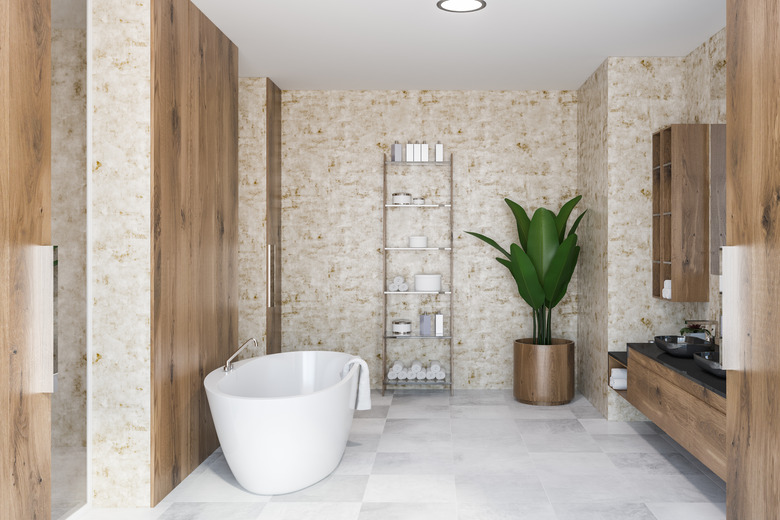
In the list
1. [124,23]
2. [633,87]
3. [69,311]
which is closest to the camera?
[124,23]

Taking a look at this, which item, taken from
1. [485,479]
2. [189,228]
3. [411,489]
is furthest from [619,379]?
[189,228]

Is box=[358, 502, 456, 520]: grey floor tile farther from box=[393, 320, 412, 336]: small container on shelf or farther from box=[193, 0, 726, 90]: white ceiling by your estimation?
box=[193, 0, 726, 90]: white ceiling

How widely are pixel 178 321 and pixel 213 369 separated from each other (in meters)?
0.66

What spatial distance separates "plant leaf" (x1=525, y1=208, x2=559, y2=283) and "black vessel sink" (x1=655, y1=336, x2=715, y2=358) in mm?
1177

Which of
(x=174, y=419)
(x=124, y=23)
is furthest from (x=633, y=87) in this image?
(x=174, y=419)

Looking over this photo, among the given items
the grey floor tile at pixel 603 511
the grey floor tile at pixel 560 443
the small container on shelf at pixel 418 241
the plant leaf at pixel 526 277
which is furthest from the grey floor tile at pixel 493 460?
the small container on shelf at pixel 418 241

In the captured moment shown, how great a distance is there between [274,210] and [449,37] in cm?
212

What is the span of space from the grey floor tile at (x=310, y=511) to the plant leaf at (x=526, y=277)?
2.43 m

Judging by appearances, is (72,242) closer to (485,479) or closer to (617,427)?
(485,479)

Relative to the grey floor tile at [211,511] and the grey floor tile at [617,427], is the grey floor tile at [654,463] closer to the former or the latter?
the grey floor tile at [617,427]

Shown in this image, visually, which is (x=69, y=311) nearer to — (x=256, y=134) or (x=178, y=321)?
(x=178, y=321)

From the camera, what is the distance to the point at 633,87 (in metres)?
4.35

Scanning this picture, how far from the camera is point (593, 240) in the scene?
188 inches

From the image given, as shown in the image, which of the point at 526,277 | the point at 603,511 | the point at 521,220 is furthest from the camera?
the point at 521,220
